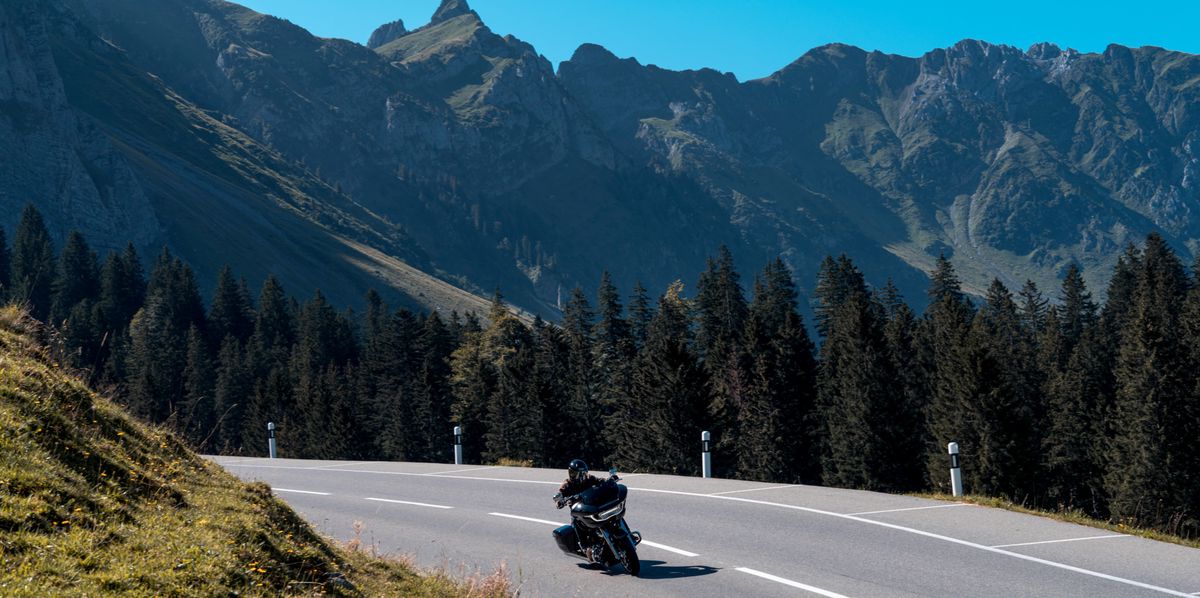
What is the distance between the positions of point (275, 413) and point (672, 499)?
70.2 meters

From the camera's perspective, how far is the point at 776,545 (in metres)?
12.9

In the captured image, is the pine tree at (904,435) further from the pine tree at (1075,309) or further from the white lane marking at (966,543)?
the white lane marking at (966,543)

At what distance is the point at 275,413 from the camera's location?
81.0 m

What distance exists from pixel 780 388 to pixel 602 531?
52500 millimetres

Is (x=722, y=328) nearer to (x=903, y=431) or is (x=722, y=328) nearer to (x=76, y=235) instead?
(x=903, y=431)

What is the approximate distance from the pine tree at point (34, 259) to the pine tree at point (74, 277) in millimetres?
1304

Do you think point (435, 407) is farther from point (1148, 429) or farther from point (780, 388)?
point (1148, 429)

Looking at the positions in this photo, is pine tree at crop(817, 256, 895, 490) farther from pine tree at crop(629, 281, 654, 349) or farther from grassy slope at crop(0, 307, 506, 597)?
grassy slope at crop(0, 307, 506, 597)

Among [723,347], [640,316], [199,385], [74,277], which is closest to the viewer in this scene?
[723,347]

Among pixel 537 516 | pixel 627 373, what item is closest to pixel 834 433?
pixel 627 373

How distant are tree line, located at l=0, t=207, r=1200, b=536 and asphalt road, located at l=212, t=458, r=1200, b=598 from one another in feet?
75.9

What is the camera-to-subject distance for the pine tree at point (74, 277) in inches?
5069

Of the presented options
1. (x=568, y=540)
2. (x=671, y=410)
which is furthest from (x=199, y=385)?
(x=568, y=540)

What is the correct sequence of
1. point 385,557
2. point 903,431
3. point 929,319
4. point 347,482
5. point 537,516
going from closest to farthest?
point 385,557, point 537,516, point 347,482, point 903,431, point 929,319
